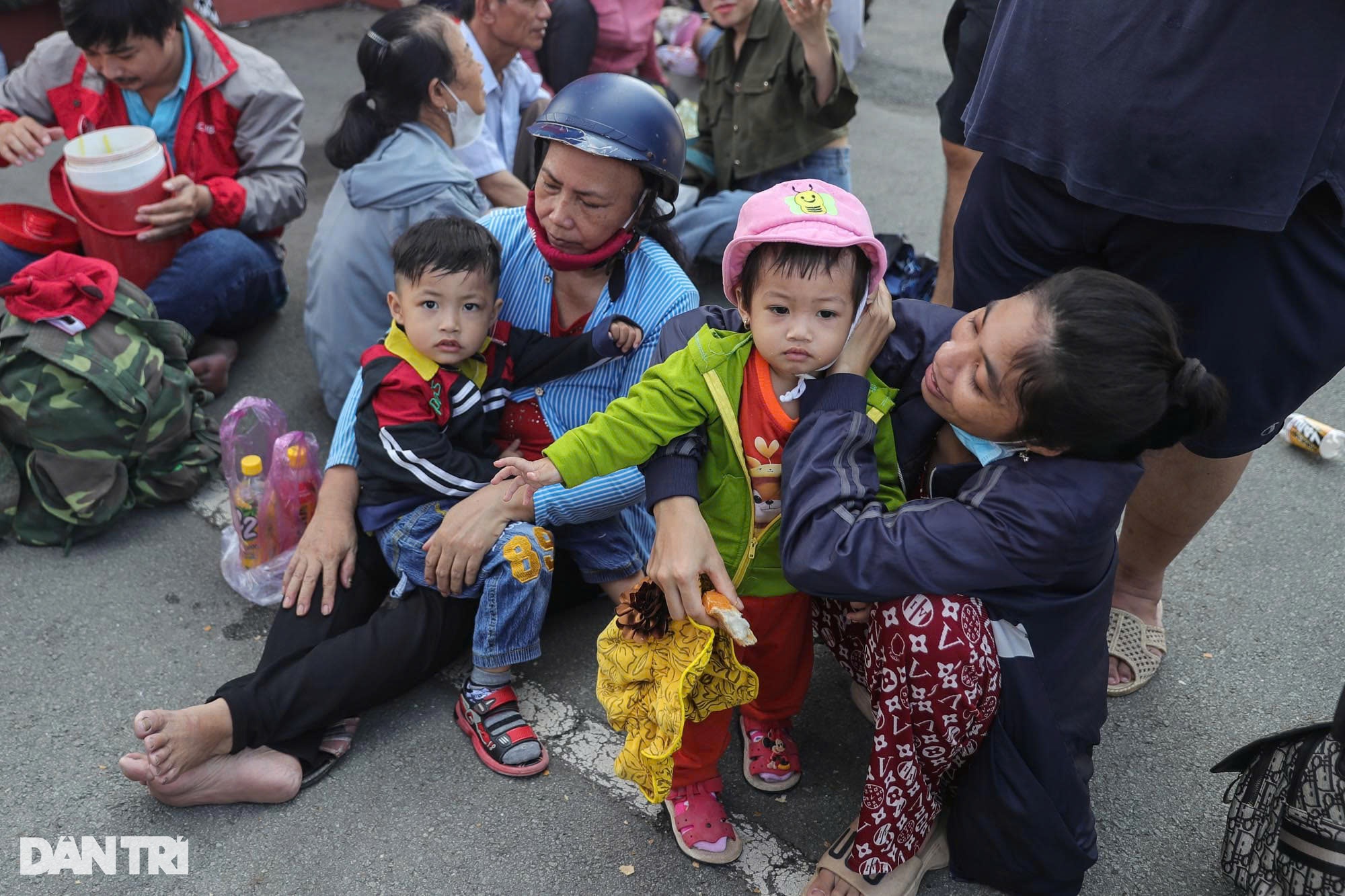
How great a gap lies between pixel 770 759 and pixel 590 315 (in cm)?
112

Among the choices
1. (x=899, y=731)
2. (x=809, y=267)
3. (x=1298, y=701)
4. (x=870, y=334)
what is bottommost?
(x=1298, y=701)

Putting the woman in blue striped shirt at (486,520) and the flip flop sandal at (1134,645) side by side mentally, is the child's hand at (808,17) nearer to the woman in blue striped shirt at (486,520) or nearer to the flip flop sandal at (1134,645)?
the woman in blue striped shirt at (486,520)

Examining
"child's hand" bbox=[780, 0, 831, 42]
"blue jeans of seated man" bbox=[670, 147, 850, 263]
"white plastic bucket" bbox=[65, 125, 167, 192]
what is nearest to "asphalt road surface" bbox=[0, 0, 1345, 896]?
"white plastic bucket" bbox=[65, 125, 167, 192]

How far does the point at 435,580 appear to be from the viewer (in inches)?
95.2

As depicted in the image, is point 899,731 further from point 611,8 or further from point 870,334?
point 611,8

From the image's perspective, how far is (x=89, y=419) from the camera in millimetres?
2807

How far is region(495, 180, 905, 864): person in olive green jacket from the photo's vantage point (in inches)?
76.3

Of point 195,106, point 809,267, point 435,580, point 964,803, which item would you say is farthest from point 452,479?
point 195,106

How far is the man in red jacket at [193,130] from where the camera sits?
3.34 m

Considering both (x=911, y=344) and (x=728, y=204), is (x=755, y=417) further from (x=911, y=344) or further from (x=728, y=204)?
(x=728, y=204)

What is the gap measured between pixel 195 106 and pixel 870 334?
2553 millimetres

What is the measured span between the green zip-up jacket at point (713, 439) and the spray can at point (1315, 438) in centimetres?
208

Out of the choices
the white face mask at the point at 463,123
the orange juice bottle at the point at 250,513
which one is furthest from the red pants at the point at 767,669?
the white face mask at the point at 463,123

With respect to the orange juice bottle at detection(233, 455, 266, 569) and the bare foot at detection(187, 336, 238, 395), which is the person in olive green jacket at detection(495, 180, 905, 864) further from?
the bare foot at detection(187, 336, 238, 395)
